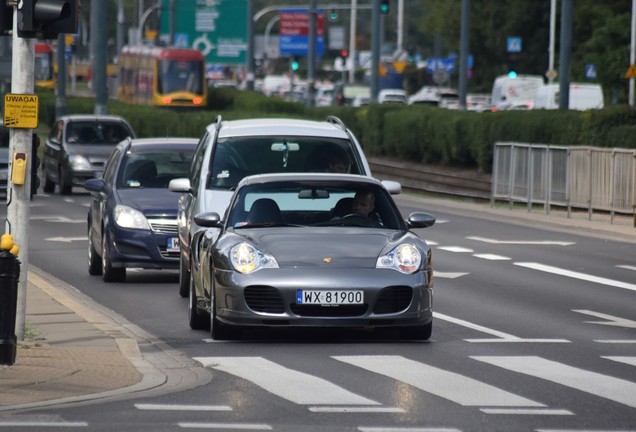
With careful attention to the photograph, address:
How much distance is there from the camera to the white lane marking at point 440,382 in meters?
10.6

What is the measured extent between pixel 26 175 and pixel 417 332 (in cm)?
329

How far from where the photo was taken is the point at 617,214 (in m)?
32.5

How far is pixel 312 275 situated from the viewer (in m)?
13.2

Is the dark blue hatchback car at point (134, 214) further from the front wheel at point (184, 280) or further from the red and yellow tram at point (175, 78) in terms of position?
the red and yellow tram at point (175, 78)

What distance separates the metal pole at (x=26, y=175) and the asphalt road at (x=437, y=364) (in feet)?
4.50

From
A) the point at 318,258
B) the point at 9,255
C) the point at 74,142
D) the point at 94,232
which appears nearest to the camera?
the point at 9,255

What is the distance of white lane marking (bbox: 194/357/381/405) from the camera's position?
10.5 meters

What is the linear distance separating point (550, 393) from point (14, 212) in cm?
435

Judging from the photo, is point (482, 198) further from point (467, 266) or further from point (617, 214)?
point (467, 266)

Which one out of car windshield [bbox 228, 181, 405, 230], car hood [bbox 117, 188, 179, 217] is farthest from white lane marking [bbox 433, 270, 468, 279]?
car windshield [bbox 228, 181, 405, 230]

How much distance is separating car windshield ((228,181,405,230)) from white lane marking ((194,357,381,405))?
183 cm

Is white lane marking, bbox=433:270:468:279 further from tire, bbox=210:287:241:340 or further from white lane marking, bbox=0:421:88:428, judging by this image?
white lane marking, bbox=0:421:88:428

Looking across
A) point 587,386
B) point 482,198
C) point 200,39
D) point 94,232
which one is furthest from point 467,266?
point 200,39

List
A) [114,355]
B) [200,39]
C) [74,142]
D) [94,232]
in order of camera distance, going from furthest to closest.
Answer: [200,39] < [74,142] < [94,232] < [114,355]
